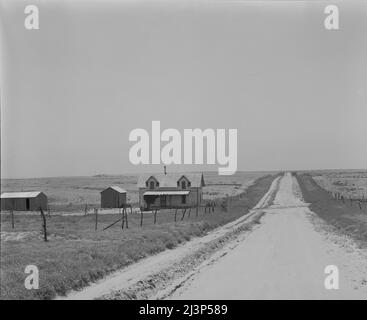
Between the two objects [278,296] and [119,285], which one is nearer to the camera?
[278,296]

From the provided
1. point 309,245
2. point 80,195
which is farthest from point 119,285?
point 80,195

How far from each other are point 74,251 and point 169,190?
1123cm

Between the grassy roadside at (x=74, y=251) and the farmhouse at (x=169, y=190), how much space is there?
60.2 inches

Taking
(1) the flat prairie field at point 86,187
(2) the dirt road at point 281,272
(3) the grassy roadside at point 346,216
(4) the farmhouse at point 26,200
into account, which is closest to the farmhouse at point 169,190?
(1) the flat prairie field at point 86,187

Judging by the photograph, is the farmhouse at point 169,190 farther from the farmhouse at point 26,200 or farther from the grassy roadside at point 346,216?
the grassy roadside at point 346,216

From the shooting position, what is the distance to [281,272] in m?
11.3

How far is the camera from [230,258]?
1383 cm

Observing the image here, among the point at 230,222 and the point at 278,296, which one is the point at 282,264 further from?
the point at 230,222

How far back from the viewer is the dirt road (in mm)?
9430

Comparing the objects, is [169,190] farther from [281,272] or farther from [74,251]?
[281,272]

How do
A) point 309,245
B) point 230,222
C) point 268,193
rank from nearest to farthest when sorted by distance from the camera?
point 309,245 → point 230,222 → point 268,193

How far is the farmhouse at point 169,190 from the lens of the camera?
20.1 metres
